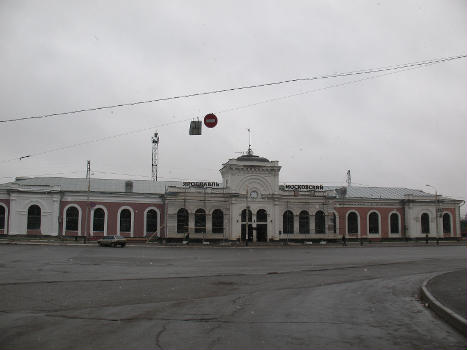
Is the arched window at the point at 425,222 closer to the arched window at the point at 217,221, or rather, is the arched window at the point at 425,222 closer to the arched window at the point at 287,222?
the arched window at the point at 287,222

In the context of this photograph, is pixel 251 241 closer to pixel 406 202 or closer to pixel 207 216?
pixel 207 216

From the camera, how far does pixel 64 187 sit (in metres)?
59.6

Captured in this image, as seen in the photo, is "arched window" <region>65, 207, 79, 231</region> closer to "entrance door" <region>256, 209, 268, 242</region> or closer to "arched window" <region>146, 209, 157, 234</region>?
"arched window" <region>146, 209, 157, 234</region>

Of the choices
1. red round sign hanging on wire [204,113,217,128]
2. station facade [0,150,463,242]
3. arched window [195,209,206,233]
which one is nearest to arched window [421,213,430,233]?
station facade [0,150,463,242]

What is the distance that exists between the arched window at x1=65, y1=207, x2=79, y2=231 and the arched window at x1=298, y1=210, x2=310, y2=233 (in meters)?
27.4

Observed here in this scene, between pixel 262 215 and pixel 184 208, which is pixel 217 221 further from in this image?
pixel 262 215

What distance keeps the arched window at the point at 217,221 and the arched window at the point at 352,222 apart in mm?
18285

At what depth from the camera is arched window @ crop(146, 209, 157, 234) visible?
193ft

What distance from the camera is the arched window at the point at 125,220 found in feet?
190

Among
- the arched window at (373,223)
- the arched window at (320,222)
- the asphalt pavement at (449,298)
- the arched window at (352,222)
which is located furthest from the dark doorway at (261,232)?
the asphalt pavement at (449,298)

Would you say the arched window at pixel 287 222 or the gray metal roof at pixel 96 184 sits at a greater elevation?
the gray metal roof at pixel 96 184

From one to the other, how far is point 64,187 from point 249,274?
4601cm

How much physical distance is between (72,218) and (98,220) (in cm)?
301

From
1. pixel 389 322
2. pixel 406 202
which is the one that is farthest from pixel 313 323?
pixel 406 202
